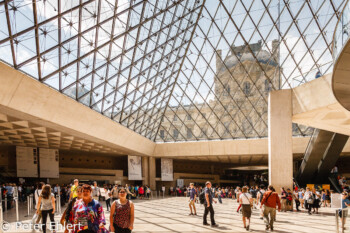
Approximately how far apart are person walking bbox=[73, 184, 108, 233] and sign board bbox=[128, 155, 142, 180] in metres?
28.7

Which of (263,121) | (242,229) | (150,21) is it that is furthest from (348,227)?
(263,121)

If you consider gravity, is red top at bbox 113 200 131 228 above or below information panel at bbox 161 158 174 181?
above

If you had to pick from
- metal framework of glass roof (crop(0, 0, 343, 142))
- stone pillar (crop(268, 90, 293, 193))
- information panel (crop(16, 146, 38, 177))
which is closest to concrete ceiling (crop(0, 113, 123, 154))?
information panel (crop(16, 146, 38, 177))

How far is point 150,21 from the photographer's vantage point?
23250mm

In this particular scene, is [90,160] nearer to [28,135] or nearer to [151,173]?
[151,173]

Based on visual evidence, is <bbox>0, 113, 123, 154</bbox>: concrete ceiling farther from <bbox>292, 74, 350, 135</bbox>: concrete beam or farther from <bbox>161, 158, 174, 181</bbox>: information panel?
<bbox>292, 74, 350, 135</bbox>: concrete beam

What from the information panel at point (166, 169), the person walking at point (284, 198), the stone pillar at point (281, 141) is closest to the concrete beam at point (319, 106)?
the stone pillar at point (281, 141)

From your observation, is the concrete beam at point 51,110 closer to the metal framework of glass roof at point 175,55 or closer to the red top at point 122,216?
the metal framework of glass roof at point 175,55

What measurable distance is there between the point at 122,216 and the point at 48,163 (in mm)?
25348

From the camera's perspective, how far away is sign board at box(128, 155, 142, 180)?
110 ft

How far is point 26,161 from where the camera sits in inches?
1042

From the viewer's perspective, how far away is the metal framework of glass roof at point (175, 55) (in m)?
15.9

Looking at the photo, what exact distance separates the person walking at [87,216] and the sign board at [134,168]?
28717mm

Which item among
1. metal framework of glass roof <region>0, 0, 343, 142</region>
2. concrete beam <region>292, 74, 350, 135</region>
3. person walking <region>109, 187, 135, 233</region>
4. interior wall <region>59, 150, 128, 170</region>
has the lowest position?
interior wall <region>59, 150, 128, 170</region>
